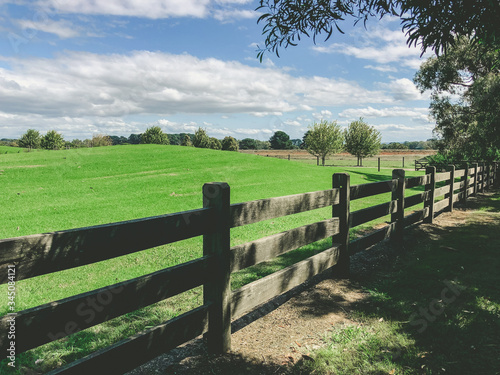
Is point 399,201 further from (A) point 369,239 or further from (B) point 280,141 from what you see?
(B) point 280,141

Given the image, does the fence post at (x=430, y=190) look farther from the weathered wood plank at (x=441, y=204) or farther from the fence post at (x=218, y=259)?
the fence post at (x=218, y=259)

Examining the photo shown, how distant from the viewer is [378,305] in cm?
446

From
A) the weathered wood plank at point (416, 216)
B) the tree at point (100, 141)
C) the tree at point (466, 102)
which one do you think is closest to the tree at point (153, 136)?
the tree at point (100, 141)

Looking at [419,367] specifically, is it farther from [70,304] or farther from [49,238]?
[49,238]

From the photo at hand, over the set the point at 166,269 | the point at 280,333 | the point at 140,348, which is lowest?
the point at 280,333

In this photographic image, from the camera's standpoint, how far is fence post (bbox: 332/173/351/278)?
5141 millimetres

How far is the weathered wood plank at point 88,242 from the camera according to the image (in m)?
1.95

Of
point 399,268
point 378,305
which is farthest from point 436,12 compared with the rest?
point 378,305

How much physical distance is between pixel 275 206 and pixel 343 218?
1.73 m

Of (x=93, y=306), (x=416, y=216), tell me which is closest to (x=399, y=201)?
(x=416, y=216)

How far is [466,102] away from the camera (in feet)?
85.6

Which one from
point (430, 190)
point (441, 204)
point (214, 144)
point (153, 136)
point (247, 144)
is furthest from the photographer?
point (247, 144)

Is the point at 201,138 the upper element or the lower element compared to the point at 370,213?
upper

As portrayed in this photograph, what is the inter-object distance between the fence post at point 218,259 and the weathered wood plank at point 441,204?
8534 mm
